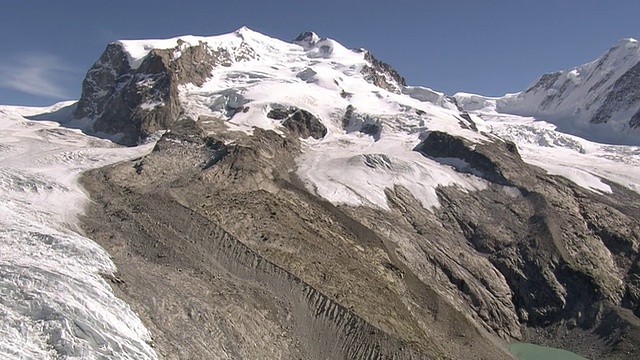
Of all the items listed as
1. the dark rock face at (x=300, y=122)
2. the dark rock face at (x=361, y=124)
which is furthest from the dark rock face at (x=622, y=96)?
the dark rock face at (x=300, y=122)

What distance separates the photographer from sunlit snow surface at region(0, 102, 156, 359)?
2233 centimetres

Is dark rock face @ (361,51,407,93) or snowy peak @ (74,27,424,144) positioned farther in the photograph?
dark rock face @ (361,51,407,93)

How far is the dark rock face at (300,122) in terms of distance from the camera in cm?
10369

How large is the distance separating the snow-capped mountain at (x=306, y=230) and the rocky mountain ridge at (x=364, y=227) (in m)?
0.21

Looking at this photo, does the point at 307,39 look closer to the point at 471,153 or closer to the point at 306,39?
the point at 306,39

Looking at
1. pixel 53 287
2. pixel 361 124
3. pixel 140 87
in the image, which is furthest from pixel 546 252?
pixel 140 87

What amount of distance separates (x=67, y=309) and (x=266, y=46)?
154m

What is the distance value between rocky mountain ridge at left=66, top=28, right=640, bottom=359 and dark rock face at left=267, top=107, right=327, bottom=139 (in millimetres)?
295

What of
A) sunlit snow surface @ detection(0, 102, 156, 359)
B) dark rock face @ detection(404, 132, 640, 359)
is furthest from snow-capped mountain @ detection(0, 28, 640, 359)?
dark rock face @ detection(404, 132, 640, 359)

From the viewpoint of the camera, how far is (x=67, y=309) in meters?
24.0

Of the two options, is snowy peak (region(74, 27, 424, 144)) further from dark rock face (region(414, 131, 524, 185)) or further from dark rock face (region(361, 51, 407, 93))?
dark rock face (region(414, 131, 524, 185))

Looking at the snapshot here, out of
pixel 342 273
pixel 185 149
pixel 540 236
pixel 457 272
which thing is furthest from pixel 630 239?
pixel 185 149

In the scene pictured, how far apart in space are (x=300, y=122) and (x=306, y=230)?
5644cm

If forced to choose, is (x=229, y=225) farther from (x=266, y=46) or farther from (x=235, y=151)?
(x=266, y=46)
